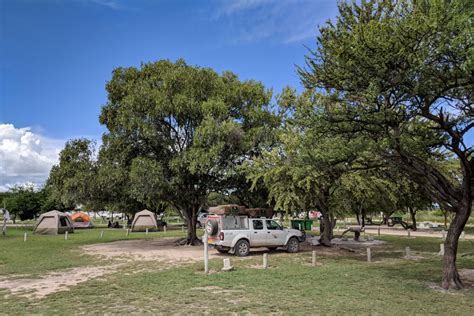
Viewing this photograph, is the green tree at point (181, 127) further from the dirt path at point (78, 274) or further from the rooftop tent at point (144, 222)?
the rooftop tent at point (144, 222)

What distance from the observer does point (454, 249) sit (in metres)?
9.73

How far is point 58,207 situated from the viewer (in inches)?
1718

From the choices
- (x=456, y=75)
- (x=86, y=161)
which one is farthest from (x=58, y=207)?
(x=456, y=75)

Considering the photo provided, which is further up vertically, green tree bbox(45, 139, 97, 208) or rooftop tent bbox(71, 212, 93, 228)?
green tree bbox(45, 139, 97, 208)

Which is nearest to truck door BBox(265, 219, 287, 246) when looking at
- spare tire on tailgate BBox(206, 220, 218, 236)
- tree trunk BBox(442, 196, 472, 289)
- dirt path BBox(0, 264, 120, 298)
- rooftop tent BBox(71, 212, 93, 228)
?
spare tire on tailgate BBox(206, 220, 218, 236)

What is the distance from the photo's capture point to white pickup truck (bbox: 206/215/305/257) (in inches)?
650

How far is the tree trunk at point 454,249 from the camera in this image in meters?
9.52

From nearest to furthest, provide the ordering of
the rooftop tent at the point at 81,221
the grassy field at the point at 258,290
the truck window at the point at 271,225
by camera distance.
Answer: the grassy field at the point at 258,290 → the truck window at the point at 271,225 → the rooftop tent at the point at 81,221

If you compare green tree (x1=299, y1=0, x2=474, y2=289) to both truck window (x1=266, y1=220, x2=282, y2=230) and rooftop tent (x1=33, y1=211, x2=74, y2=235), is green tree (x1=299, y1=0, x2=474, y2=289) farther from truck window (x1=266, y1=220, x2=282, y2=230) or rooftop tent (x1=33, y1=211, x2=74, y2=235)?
rooftop tent (x1=33, y1=211, x2=74, y2=235)

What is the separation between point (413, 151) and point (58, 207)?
42.4 m

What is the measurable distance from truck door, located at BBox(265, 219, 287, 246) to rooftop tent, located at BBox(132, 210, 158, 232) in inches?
861

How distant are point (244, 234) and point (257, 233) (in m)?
0.71

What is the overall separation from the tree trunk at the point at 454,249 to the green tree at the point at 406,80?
22 mm

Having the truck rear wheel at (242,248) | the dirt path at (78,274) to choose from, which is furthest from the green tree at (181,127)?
the truck rear wheel at (242,248)
